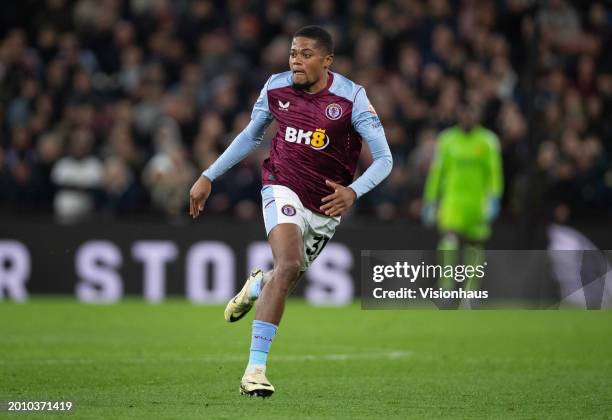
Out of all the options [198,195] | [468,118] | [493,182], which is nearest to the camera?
[198,195]

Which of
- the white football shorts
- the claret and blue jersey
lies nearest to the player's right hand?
the claret and blue jersey

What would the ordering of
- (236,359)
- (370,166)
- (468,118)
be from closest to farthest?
(370,166)
(236,359)
(468,118)

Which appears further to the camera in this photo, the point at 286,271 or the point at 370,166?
the point at 370,166

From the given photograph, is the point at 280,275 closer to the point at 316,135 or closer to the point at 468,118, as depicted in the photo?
the point at 316,135

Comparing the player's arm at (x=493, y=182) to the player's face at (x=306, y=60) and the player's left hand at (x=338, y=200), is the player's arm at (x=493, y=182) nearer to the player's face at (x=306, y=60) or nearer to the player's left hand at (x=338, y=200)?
the player's face at (x=306, y=60)

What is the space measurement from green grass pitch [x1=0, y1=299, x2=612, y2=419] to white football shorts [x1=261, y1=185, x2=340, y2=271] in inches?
Result: 37.0

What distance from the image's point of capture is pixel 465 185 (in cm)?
1585

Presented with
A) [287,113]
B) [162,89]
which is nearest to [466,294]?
[287,113]

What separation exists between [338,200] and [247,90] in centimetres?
1141

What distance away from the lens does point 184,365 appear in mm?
9680

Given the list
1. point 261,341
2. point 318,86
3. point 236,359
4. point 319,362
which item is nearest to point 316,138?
point 318,86

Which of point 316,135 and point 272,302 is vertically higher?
point 316,135

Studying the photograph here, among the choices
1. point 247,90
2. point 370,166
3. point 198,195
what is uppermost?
point 247,90

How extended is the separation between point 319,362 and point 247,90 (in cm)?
944
